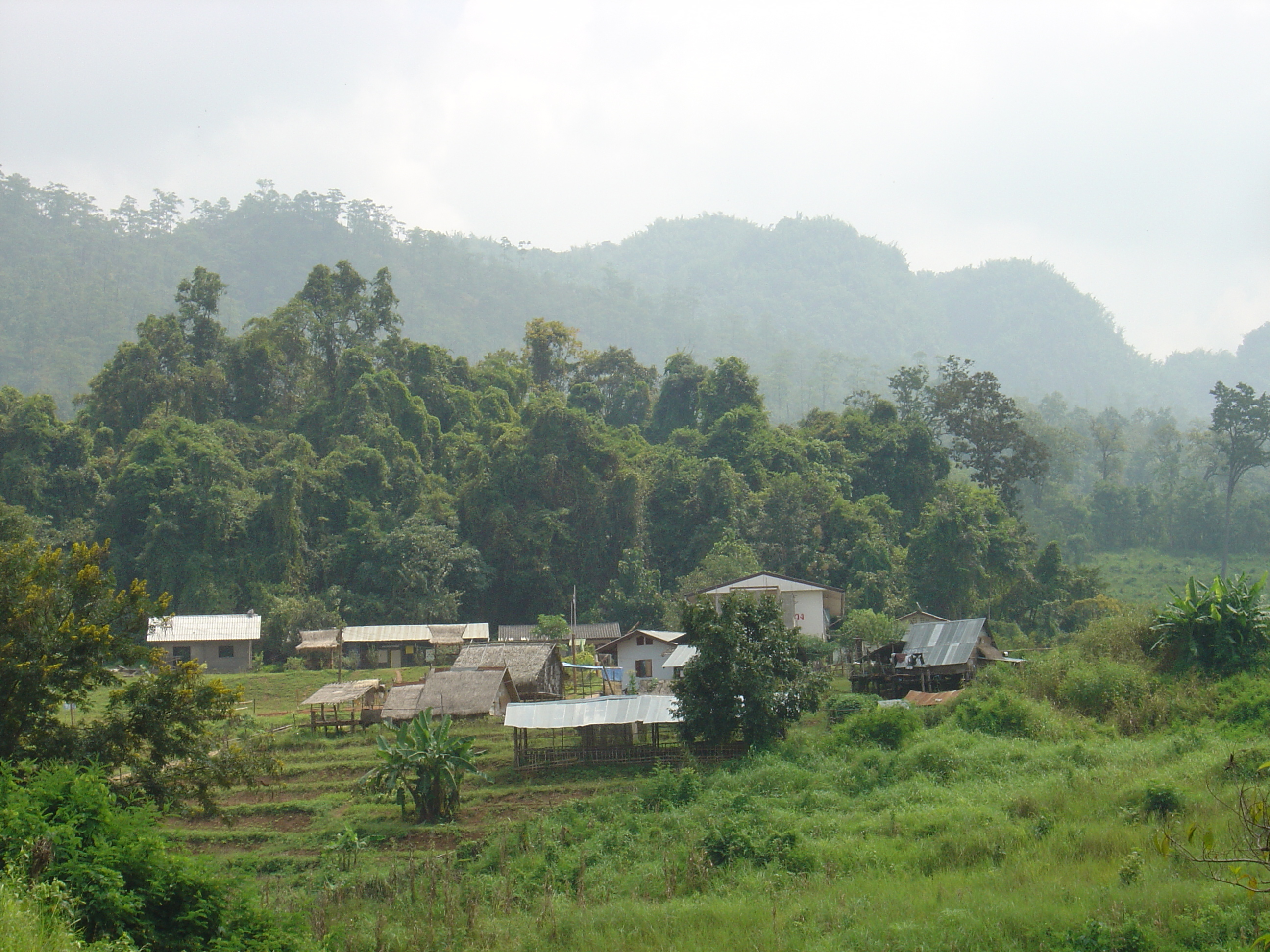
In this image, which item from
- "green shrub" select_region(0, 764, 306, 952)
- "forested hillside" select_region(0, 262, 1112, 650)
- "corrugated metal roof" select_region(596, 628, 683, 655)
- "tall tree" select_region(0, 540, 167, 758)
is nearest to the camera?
"green shrub" select_region(0, 764, 306, 952)

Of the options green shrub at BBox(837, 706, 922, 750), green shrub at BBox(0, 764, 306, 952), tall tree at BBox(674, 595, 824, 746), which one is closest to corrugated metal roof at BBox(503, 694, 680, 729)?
tall tree at BBox(674, 595, 824, 746)

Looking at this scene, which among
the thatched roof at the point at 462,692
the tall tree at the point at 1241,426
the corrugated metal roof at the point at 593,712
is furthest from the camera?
the tall tree at the point at 1241,426

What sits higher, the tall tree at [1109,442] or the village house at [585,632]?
the tall tree at [1109,442]

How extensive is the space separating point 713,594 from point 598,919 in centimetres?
2412

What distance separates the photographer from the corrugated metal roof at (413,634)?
4222 cm

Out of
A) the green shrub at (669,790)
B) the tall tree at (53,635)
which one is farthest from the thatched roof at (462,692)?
the tall tree at (53,635)

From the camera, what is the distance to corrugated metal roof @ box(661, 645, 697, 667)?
31797 millimetres

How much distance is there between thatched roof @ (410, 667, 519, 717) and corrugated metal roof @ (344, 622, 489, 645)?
555 inches

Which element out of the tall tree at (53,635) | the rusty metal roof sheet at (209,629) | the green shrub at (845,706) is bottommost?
the green shrub at (845,706)

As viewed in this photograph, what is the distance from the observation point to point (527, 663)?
31922 mm

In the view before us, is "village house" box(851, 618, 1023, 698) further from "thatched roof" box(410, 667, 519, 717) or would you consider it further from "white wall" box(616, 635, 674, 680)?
"thatched roof" box(410, 667, 519, 717)

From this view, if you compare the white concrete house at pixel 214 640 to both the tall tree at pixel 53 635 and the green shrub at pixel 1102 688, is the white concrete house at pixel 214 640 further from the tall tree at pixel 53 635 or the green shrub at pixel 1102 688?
the green shrub at pixel 1102 688

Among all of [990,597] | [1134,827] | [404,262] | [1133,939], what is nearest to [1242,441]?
[990,597]

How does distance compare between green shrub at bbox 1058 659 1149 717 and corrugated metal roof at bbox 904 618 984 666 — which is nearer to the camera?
green shrub at bbox 1058 659 1149 717
